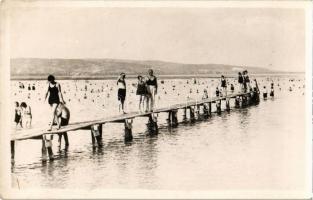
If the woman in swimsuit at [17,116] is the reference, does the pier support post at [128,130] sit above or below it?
below

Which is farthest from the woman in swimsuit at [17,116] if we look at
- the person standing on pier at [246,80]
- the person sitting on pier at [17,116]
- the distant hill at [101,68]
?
the person standing on pier at [246,80]

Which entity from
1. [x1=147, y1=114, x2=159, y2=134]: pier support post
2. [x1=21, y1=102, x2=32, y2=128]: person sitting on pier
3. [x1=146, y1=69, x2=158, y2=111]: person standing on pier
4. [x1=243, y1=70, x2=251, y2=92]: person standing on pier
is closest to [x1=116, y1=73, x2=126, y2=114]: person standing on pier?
[x1=146, y1=69, x2=158, y2=111]: person standing on pier

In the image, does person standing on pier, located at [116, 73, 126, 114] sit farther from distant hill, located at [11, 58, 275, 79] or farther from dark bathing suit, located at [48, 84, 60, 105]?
dark bathing suit, located at [48, 84, 60, 105]

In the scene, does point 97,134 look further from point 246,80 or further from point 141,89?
point 246,80

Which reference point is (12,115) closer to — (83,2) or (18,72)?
(18,72)

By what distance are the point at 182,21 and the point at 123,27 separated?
28 cm

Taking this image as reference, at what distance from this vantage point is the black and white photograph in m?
2.79

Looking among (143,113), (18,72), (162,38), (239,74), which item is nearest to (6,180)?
(18,72)

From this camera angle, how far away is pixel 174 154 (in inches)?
112

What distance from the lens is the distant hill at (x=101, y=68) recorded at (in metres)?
2.85

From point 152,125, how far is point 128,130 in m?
0.13

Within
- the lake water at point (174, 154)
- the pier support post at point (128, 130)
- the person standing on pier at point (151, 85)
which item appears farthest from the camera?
the pier support post at point (128, 130)

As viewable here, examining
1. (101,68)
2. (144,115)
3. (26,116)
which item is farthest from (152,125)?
(26,116)

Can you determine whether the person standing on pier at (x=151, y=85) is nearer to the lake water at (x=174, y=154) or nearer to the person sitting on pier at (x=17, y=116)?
the lake water at (x=174, y=154)
